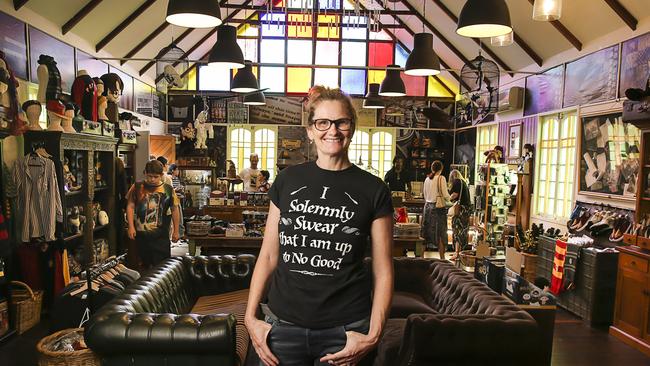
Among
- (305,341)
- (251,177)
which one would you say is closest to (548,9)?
(305,341)

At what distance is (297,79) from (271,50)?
3.81 feet

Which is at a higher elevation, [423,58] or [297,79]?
[297,79]

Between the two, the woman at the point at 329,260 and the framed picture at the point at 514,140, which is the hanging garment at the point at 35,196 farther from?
the framed picture at the point at 514,140

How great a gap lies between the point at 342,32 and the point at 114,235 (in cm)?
946

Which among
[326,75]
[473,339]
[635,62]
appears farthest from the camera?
[326,75]

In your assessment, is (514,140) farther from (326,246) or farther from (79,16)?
(326,246)

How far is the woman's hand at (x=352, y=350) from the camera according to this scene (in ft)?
5.74

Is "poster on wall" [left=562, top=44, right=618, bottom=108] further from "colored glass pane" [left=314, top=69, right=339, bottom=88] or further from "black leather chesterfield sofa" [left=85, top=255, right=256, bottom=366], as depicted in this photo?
"colored glass pane" [left=314, top=69, right=339, bottom=88]

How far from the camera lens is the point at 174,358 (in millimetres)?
3035

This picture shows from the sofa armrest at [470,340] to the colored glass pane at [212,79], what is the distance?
12.4 m

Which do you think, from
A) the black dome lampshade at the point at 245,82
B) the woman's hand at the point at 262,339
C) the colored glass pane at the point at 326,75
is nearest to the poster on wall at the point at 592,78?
the black dome lampshade at the point at 245,82

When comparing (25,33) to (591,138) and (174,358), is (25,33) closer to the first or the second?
(174,358)

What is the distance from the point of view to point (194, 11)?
3781 mm

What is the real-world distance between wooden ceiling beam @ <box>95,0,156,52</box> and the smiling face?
26.5 ft
